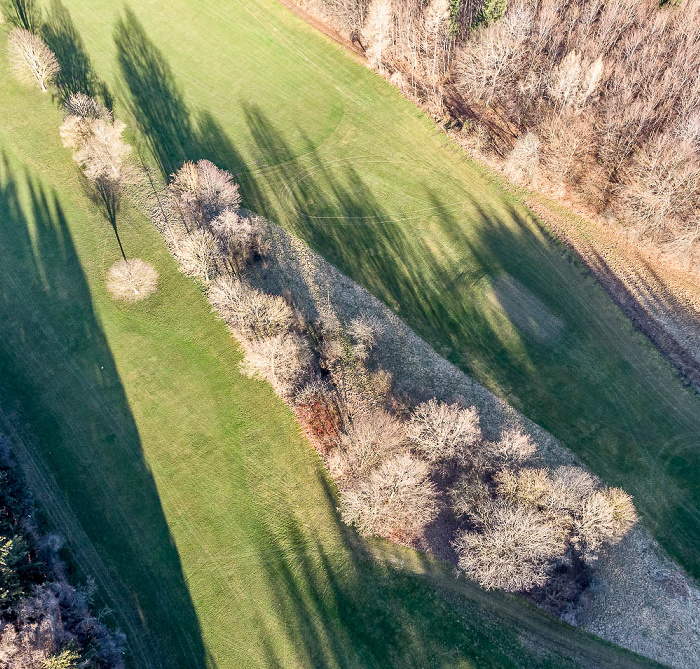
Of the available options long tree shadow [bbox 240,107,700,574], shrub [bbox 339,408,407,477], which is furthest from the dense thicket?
shrub [bbox 339,408,407,477]

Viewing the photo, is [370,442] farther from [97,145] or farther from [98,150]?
[97,145]

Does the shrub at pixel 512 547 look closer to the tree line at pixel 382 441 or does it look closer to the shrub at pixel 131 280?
the tree line at pixel 382 441

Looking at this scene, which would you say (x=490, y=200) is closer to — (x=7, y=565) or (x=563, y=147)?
(x=563, y=147)

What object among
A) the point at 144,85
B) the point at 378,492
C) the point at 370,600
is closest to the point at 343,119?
the point at 144,85

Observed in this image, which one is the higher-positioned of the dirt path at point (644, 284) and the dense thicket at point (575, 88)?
the dense thicket at point (575, 88)

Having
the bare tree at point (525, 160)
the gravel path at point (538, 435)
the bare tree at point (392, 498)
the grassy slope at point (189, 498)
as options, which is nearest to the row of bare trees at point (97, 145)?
the grassy slope at point (189, 498)

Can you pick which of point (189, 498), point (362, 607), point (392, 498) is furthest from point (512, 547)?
point (189, 498)
